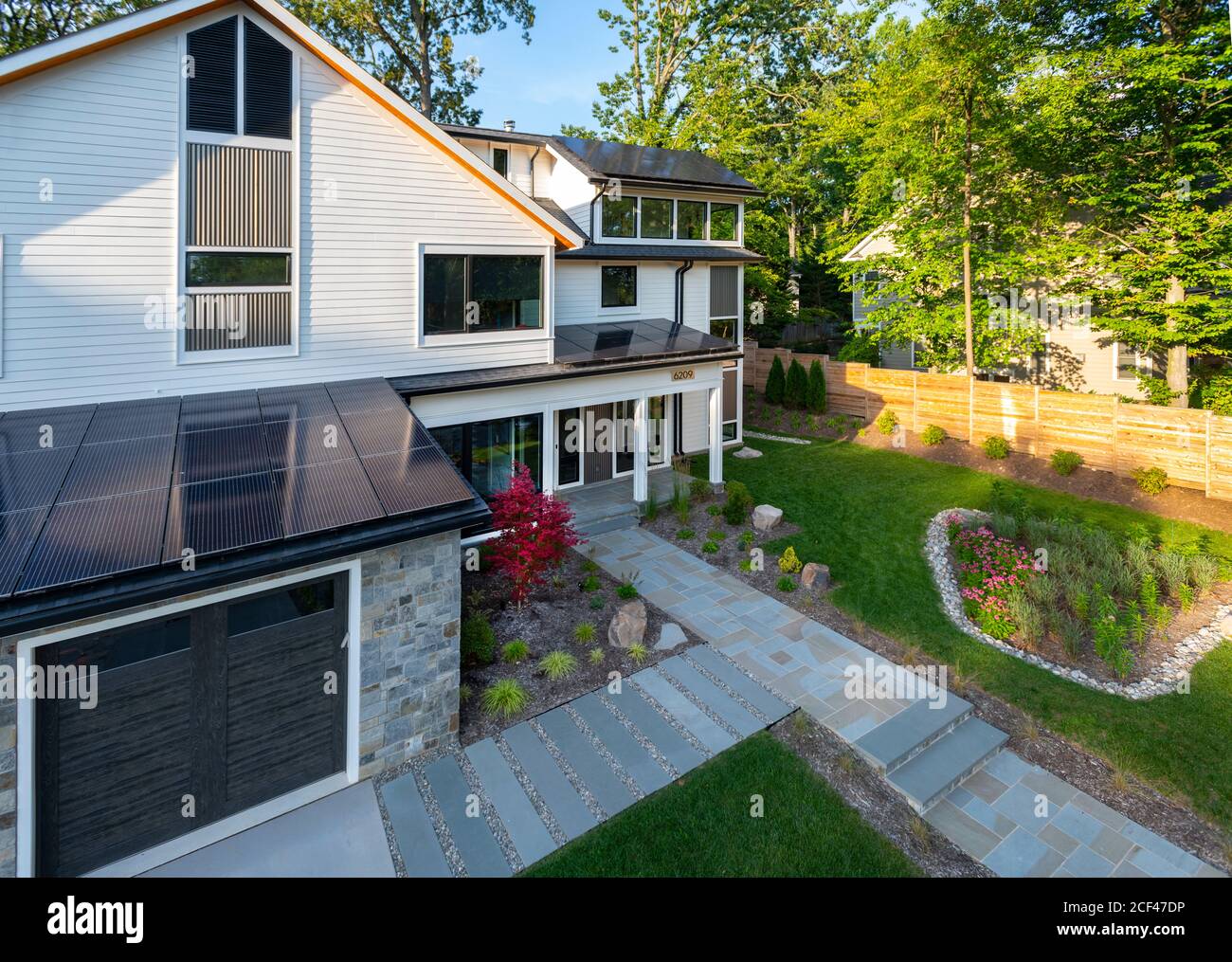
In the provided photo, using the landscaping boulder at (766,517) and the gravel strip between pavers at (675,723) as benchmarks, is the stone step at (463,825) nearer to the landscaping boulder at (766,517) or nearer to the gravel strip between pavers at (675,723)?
the gravel strip between pavers at (675,723)

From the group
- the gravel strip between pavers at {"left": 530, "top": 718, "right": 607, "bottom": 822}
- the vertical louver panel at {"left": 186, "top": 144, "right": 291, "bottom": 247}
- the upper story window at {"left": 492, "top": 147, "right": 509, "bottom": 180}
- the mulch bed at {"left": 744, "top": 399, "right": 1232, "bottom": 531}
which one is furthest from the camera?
the upper story window at {"left": 492, "top": 147, "right": 509, "bottom": 180}

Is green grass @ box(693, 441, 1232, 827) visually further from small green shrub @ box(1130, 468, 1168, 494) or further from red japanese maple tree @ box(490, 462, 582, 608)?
red japanese maple tree @ box(490, 462, 582, 608)

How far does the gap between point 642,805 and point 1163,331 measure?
19.9 metres

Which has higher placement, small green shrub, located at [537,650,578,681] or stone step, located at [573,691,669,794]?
small green shrub, located at [537,650,578,681]

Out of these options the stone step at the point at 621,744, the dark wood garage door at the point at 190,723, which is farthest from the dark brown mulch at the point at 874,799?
the dark wood garage door at the point at 190,723

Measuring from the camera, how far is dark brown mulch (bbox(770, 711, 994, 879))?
6270 mm

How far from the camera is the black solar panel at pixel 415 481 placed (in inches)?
280

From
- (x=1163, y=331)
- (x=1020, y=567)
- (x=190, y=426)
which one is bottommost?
(x=1020, y=567)

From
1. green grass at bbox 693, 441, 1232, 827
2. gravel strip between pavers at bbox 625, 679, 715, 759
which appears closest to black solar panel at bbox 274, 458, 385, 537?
gravel strip between pavers at bbox 625, 679, 715, 759

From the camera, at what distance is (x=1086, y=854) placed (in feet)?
20.8

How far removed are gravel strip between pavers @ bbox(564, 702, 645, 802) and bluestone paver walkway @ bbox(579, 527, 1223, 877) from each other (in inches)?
44.3

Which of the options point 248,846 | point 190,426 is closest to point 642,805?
point 248,846

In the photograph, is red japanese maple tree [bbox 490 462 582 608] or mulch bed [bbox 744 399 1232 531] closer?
red japanese maple tree [bbox 490 462 582 608]

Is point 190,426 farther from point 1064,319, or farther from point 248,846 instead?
point 1064,319
